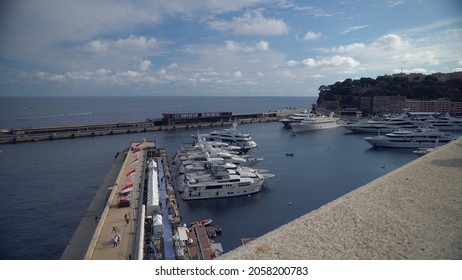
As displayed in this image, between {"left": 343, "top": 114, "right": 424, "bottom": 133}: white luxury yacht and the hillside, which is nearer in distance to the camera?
{"left": 343, "top": 114, "right": 424, "bottom": 133}: white luxury yacht

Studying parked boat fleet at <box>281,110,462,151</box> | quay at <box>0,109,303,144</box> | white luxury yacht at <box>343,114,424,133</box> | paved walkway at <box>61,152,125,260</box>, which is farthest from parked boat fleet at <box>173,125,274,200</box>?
white luxury yacht at <box>343,114,424,133</box>

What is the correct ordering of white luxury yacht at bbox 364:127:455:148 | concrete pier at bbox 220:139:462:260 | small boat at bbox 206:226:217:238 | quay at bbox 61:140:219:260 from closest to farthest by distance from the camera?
concrete pier at bbox 220:139:462:260
quay at bbox 61:140:219:260
small boat at bbox 206:226:217:238
white luxury yacht at bbox 364:127:455:148

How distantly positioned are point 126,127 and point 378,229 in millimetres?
26518

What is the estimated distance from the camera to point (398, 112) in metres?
35.9

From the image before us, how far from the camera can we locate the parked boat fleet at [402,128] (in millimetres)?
18656

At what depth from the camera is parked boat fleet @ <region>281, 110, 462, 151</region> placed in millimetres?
18656

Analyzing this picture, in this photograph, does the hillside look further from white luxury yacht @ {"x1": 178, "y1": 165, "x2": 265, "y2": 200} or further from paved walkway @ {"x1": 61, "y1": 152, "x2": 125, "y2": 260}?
paved walkway @ {"x1": 61, "y1": 152, "x2": 125, "y2": 260}

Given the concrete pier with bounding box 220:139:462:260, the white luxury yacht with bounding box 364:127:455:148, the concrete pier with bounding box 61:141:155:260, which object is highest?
the concrete pier with bounding box 220:139:462:260

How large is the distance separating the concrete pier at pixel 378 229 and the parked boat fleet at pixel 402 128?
13966mm

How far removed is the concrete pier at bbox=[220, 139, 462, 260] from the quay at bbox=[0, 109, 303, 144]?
2279 centimetres

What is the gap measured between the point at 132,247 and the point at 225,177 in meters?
5.34

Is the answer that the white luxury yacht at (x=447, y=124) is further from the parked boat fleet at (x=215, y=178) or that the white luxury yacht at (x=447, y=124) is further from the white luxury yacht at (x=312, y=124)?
the parked boat fleet at (x=215, y=178)

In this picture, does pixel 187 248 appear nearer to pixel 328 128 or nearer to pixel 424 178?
pixel 424 178
